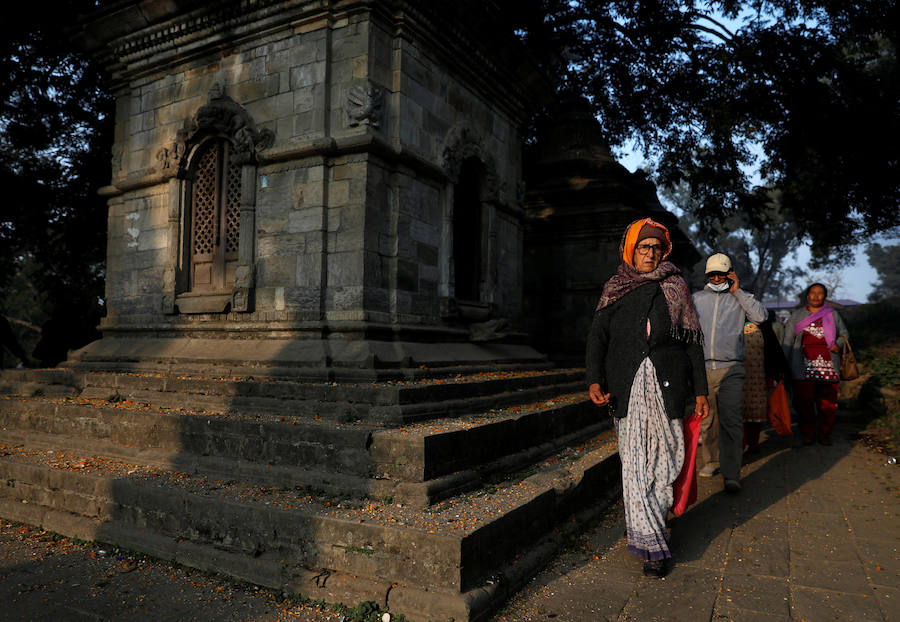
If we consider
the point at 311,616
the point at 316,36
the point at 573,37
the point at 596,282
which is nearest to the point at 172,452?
the point at 311,616

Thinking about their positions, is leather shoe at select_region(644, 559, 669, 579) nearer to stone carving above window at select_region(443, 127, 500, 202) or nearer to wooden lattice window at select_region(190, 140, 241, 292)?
stone carving above window at select_region(443, 127, 500, 202)

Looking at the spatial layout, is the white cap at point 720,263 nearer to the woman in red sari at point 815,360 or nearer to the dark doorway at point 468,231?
the woman in red sari at point 815,360

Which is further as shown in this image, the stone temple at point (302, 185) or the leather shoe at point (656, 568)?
the stone temple at point (302, 185)

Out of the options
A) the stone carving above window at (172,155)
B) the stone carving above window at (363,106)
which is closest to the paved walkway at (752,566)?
the stone carving above window at (363,106)

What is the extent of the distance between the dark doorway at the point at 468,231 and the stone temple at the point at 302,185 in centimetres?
3

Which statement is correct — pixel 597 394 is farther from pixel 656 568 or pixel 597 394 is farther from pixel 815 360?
pixel 815 360

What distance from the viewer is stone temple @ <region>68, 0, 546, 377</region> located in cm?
601

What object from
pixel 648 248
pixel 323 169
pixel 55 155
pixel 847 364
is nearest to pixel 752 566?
pixel 648 248

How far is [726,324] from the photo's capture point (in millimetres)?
5074

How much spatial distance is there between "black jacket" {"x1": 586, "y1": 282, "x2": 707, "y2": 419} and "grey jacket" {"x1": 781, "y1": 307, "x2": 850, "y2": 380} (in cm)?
458

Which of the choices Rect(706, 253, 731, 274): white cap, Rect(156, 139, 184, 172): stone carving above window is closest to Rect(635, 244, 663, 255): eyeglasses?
Rect(706, 253, 731, 274): white cap

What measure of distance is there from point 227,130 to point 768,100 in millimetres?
8272

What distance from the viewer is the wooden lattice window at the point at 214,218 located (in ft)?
22.9

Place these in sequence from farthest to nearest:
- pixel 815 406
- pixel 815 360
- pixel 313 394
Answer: pixel 815 406
pixel 815 360
pixel 313 394
